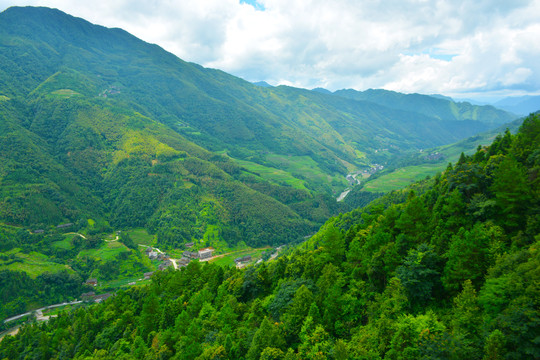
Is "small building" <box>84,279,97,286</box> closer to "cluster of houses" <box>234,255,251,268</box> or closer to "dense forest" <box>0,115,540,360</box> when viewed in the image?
"cluster of houses" <box>234,255,251,268</box>

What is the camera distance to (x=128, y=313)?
7306cm

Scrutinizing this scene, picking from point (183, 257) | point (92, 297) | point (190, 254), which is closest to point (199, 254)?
point (190, 254)

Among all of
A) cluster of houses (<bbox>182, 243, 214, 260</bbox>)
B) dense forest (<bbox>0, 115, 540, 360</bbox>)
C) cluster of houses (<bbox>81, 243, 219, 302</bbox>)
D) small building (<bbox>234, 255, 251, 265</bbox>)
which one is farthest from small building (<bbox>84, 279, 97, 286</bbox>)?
dense forest (<bbox>0, 115, 540, 360</bbox>)

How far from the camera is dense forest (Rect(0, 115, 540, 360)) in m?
23.3

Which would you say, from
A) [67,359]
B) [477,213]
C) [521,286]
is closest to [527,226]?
[477,213]

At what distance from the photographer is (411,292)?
32188mm

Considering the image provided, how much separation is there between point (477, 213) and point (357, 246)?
17054mm

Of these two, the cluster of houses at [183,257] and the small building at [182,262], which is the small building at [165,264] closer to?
the cluster of houses at [183,257]

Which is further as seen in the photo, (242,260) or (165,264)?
(242,260)

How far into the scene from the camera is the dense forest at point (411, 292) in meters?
23.3

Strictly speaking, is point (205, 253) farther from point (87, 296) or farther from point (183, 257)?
point (87, 296)

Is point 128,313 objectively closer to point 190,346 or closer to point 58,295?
point 190,346

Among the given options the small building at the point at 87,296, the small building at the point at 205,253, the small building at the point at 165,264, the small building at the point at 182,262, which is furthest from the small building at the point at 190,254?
the small building at the point at 87,296

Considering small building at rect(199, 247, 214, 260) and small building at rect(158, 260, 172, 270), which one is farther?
small building at rect(199, 247, 214, 260)
